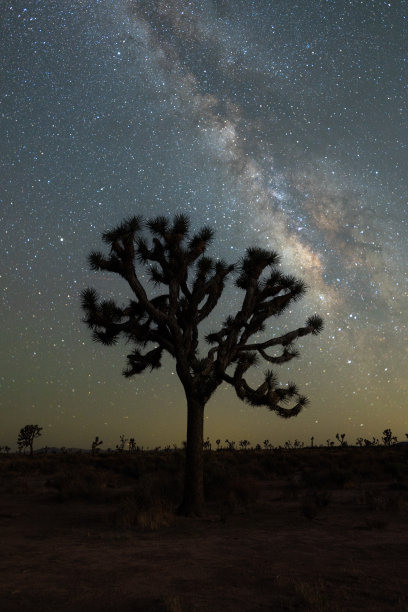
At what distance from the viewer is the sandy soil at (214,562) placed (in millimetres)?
5348

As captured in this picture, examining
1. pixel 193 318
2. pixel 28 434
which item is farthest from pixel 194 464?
pixel 28 434

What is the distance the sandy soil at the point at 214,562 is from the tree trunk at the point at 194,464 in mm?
480

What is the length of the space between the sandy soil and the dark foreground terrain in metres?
0.02

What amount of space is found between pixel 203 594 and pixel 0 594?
250 centimetres

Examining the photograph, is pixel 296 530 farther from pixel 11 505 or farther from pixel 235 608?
pixel 11 505

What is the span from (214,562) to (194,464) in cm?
451

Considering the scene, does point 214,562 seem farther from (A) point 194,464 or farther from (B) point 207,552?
(A) point 194,464

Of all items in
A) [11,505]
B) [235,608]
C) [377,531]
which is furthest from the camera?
[11,505]

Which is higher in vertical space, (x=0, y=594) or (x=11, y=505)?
(x=0, y=594)

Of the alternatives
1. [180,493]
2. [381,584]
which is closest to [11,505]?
[180,493]

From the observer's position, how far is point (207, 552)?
7766mm

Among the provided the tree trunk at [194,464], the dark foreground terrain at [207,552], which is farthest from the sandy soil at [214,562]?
the tree trunk at [194,464]

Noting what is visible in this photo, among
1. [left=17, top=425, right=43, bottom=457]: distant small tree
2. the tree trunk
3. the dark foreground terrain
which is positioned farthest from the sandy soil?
[left=17, top=425, right=43, bottom=457]: distant small tree

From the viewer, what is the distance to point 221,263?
1371 centimetres
